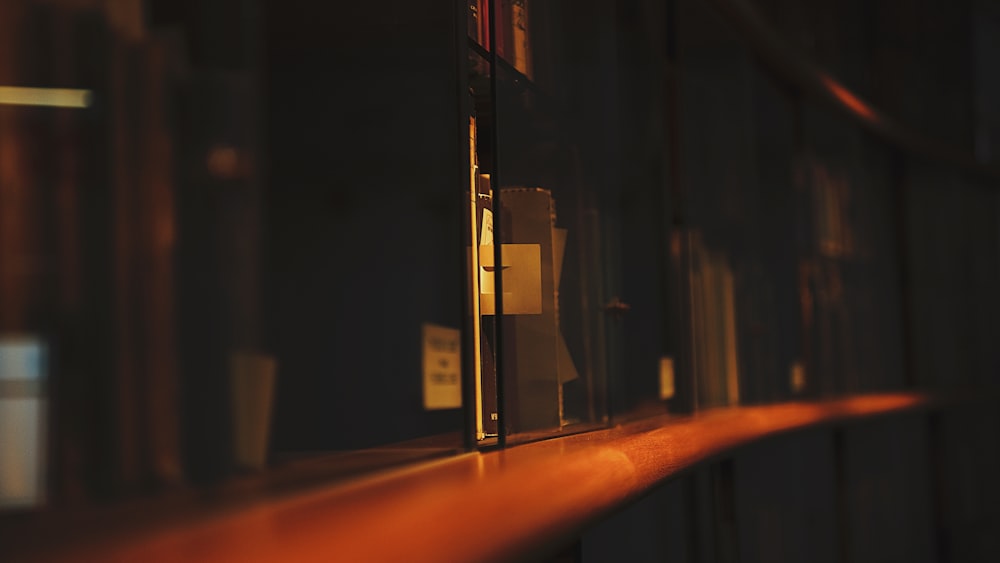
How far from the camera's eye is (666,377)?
1.75 metres

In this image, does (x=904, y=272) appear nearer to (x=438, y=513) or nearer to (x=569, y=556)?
(x=569, y=556)

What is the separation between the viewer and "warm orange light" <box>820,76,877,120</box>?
2.80 meters

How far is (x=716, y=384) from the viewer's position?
2031 mm

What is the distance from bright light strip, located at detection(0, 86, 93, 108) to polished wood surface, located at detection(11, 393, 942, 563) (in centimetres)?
27

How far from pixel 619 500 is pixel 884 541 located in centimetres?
248

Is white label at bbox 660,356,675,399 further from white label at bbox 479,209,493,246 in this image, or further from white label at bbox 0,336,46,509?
white label at bbox 0,336,46,509

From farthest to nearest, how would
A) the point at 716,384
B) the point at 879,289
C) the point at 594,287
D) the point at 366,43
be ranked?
1. the point at 366,43
2. the point at 879,289
3. the point at 716,384
4. the point at 594,287

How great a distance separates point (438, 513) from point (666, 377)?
4.07ft

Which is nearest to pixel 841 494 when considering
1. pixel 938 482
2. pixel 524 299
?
pixel 938 482

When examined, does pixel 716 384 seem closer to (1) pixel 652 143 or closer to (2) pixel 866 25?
(1) pixel 652 143

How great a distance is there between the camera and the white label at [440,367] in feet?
3.83

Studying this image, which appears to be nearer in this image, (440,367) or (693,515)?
(440,367)

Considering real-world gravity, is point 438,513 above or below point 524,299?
below

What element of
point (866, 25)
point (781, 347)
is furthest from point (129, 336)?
point (866, 25)
